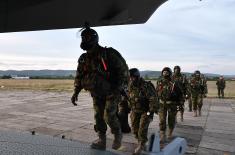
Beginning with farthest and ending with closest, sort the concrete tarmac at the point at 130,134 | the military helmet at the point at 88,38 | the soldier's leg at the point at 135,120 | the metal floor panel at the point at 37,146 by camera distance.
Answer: the concrete tarmac at the point at 130,134 < the soldier's leg at the point at 135,120 < the military helmet at the point at 88,38 < the metal floor panel at the point at 37,146

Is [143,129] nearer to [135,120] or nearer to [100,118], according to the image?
[135,120]

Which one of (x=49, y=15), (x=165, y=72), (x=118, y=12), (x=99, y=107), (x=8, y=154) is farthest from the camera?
(x=165, y=72)

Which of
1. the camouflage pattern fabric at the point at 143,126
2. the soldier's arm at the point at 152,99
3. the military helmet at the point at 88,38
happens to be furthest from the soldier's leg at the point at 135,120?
the military helmet at the point at 88,38

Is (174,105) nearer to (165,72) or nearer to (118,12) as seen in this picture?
(165,72)

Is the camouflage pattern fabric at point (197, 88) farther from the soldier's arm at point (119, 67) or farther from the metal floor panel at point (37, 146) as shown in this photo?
the metal floor panel at point (37, 146)

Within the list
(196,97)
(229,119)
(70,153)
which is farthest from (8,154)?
(229,119)

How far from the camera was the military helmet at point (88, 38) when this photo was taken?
3127mm

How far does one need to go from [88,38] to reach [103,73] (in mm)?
380

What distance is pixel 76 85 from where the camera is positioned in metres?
3.55

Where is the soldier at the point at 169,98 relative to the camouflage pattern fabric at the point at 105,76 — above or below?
below

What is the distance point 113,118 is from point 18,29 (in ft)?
4.25

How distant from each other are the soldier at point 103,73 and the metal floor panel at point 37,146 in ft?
1.38

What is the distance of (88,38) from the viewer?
314cm

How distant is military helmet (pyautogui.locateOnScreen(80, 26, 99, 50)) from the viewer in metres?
3.13
